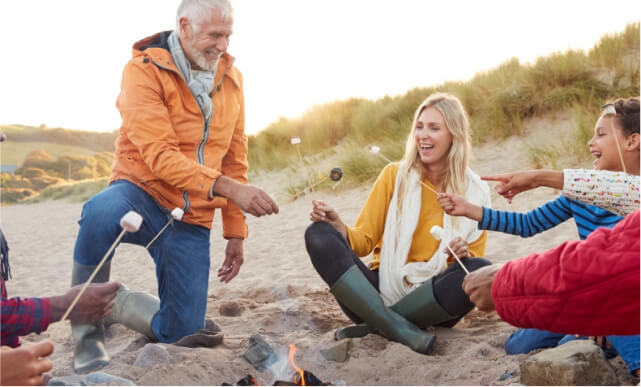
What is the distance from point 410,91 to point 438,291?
31.9 feet

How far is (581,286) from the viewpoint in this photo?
160cm

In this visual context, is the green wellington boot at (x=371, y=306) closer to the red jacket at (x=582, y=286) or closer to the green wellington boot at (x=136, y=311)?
the green wellington boot at (x=136, y=311)

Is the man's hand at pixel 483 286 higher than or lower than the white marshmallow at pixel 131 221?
lower

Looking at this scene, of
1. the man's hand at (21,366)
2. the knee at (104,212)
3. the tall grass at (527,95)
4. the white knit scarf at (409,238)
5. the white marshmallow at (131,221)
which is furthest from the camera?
the tall grass at (527,95)

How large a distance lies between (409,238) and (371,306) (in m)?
0.50

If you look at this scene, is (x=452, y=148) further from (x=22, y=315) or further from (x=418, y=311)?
(x=22, y=315)

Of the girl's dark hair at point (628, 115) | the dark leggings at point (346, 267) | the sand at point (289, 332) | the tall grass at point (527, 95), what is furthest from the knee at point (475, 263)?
the tall grass at point (527, 95)

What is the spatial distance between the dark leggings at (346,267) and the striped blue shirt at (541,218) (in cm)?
27

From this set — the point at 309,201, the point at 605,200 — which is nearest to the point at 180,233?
the point at 605,200

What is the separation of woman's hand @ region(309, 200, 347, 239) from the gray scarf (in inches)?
33.1

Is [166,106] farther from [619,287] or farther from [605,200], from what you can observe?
[619,287]

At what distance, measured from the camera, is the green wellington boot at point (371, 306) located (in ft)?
11.0

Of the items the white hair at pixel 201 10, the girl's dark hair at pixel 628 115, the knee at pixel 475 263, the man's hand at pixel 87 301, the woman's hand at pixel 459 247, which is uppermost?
the white hair at pixel 201 10

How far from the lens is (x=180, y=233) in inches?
143
